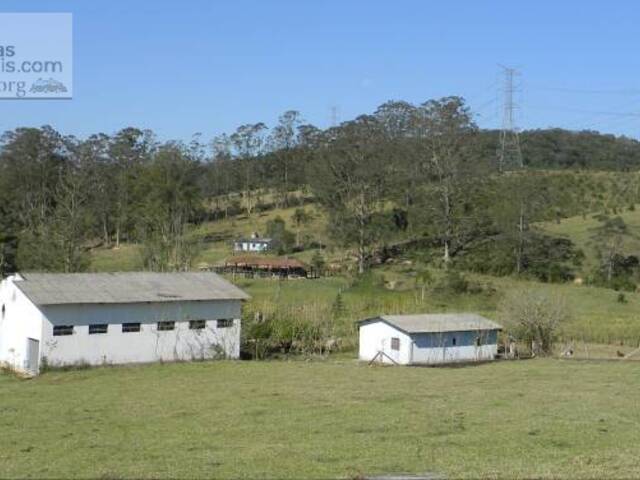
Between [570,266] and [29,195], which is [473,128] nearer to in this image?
[570,266]

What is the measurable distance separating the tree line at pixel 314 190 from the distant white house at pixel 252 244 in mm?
5515

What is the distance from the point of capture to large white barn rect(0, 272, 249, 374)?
108 feet

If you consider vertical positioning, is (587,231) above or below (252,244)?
above

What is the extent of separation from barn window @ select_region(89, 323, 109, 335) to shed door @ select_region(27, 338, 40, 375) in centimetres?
200

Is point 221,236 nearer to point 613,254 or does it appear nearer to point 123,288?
point 613,254

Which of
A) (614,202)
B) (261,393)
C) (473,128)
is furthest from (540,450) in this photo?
(614,202)

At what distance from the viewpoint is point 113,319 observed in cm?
3409

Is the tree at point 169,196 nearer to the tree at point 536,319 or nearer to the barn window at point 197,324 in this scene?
the barn window at point 197,324

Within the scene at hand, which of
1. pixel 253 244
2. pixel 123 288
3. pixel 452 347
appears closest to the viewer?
pixel 123 288

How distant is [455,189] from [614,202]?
73.3ft

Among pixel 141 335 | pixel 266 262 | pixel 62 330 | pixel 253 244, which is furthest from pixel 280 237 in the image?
pixel 62 330

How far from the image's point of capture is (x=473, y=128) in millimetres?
72250

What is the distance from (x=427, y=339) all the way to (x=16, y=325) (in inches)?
651

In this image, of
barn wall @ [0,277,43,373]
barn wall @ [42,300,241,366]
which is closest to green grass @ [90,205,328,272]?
barn wall @ [42,300,241,366]
